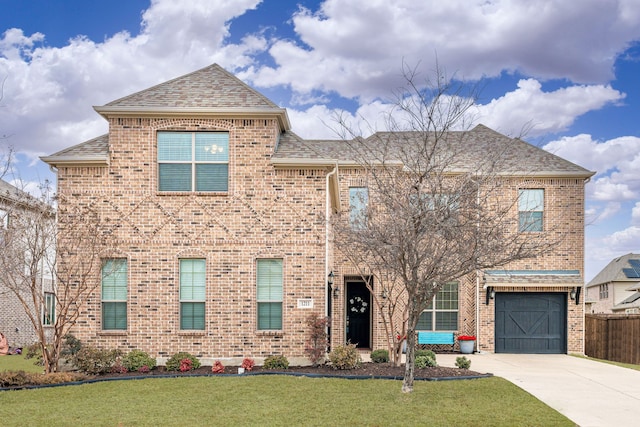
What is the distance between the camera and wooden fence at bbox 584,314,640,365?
20297mm

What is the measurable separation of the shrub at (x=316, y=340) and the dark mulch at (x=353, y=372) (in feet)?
0.79

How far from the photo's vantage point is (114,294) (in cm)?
1541

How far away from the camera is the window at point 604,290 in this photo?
1699 inches

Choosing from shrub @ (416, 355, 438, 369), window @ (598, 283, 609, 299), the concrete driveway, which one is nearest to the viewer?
the concrete driveway

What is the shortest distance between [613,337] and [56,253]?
18.7 metres

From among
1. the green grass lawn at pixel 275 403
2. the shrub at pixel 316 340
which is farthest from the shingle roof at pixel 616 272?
the shrub at pixel 316 340

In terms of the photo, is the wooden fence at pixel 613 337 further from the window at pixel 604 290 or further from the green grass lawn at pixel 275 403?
the window at pixel 604 290

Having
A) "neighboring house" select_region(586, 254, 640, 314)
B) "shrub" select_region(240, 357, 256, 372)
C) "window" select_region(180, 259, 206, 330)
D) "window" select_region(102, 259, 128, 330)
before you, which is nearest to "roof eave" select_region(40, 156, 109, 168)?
"window" select_region(102, 259, 128, 330)

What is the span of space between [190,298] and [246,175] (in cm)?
348

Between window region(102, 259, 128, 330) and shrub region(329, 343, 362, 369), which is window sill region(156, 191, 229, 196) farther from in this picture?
shrub region(329, 343, 362, 369)

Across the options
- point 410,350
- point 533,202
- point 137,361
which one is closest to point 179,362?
point 137,361

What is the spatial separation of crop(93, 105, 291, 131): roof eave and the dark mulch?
6400 millimetres

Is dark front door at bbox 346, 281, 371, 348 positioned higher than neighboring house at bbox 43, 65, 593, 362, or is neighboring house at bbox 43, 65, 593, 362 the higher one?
neighboring house at bbox 43, 65, 593, 362

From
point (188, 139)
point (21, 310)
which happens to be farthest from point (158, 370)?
point (21, 310)
